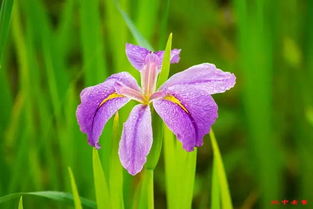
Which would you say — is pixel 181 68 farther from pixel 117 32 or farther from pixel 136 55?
pixel 136 55

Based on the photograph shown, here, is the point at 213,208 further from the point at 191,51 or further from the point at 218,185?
the point at 191,51

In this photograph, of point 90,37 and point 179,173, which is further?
point 90,37

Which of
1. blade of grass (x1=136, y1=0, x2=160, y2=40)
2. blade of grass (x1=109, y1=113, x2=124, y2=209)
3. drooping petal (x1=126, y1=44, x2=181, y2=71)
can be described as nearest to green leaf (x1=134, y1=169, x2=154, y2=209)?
blade of grass (x1=109, y1=113, x2=124, y2=209)

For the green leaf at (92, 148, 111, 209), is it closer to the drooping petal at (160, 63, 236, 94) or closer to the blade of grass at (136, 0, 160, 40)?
the drooping petal at (160, 63, 236, 94)

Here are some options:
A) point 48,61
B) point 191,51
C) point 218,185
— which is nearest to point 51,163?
point 48,61

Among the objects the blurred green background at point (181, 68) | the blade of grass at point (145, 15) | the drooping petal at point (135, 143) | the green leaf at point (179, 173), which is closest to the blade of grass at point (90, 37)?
the blurred green background at point (181, 68)

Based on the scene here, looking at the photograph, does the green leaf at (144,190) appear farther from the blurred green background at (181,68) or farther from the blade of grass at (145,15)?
the blade of grass at (145,15)

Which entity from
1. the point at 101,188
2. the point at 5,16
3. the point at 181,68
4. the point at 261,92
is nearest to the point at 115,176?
the point at 101,188
